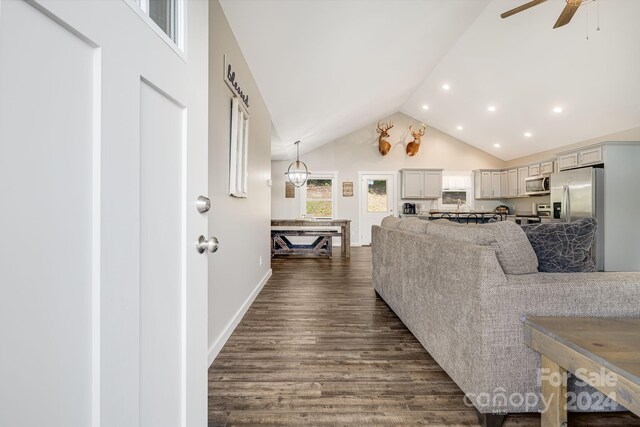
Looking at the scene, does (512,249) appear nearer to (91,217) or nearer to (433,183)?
(91,217)

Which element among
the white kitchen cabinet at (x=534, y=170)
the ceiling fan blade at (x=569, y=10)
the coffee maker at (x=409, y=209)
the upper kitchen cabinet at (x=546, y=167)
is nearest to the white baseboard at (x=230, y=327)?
the ceiling fan blade at (x=569, y=10)

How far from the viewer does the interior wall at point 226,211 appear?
6.06 ft

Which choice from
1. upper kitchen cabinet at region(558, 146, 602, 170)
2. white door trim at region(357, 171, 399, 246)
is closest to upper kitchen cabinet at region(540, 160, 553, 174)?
upper kitchen cabinet at region(558, 146, 602, 170)

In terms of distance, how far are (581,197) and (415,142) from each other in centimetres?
373

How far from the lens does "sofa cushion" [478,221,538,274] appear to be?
1.38m

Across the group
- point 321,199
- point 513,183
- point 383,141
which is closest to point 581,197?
point 513,183

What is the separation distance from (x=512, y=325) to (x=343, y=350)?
109cm

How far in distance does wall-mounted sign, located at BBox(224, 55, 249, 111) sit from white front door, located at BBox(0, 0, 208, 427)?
4.33ft

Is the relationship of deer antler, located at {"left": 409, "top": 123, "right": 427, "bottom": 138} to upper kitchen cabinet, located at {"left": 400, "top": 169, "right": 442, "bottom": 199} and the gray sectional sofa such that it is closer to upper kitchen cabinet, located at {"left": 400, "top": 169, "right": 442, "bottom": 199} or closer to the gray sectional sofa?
upper kitchen cabinet, located at {"left": 400, "top": 169, "right": 442, "bottom": 199}

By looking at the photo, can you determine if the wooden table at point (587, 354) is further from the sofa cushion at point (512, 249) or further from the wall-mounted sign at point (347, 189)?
the wall-mounted sign at point (347, 189)

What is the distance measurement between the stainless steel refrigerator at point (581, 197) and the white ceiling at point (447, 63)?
1.10 m

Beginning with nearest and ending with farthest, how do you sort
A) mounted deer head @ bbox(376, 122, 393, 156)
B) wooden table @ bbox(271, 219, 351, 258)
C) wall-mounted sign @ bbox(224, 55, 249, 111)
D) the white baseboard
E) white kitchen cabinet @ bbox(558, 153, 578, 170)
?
1. the white baseboard
2. wall-mounted sign @ bbox(224, 55, 249, 111)
3. white kitchen cabinet @ bbox(558, 153, 578, 170)
4. wooden table @ bbox(271, 219, 351, 258)
5. mounted deer head @ bbox(376, 122, 393, 156)

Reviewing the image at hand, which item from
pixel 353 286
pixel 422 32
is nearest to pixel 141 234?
pixel 353 286

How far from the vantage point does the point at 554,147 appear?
634 cm
